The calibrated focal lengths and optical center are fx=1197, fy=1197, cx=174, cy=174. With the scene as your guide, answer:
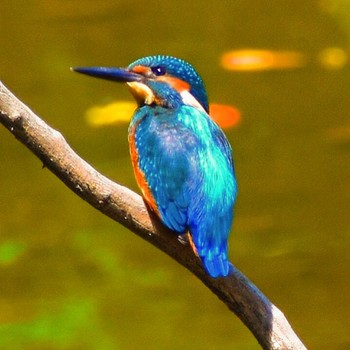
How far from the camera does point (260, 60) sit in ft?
19.5

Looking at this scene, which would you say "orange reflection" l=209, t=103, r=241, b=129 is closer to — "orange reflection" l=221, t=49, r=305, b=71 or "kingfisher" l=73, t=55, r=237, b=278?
"orange reflection" l=221, t=49, r=305, b=71

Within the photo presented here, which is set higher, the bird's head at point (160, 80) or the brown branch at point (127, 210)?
the bird's head at point (160, 80)

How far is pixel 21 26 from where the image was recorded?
21.0 feet

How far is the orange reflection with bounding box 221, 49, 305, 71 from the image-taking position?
5.82 m

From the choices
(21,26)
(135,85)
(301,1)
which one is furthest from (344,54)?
(135,85)

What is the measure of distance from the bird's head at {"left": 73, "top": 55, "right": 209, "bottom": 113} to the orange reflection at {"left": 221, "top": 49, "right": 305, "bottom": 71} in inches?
127

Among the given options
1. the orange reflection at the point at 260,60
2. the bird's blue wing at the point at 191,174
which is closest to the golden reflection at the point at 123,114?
the orange reflection at the point at 260,60

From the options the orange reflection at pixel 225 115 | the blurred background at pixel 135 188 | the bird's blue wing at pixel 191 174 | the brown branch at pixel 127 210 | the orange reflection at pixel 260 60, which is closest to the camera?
the brown branch at pixel 127 210

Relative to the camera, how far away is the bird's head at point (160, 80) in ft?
8.18

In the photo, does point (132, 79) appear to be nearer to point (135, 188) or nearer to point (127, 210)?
point (127, 210)

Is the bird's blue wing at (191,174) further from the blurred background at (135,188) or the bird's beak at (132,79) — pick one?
the blurred background at (135,188)

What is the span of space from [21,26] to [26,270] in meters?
2.46

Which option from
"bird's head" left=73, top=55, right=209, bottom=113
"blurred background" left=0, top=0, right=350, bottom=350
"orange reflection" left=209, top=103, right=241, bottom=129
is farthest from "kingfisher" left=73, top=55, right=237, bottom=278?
"orange reflection" left=209, top=103, right=241, bottom=129

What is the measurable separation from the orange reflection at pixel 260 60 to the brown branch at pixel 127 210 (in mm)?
3631
